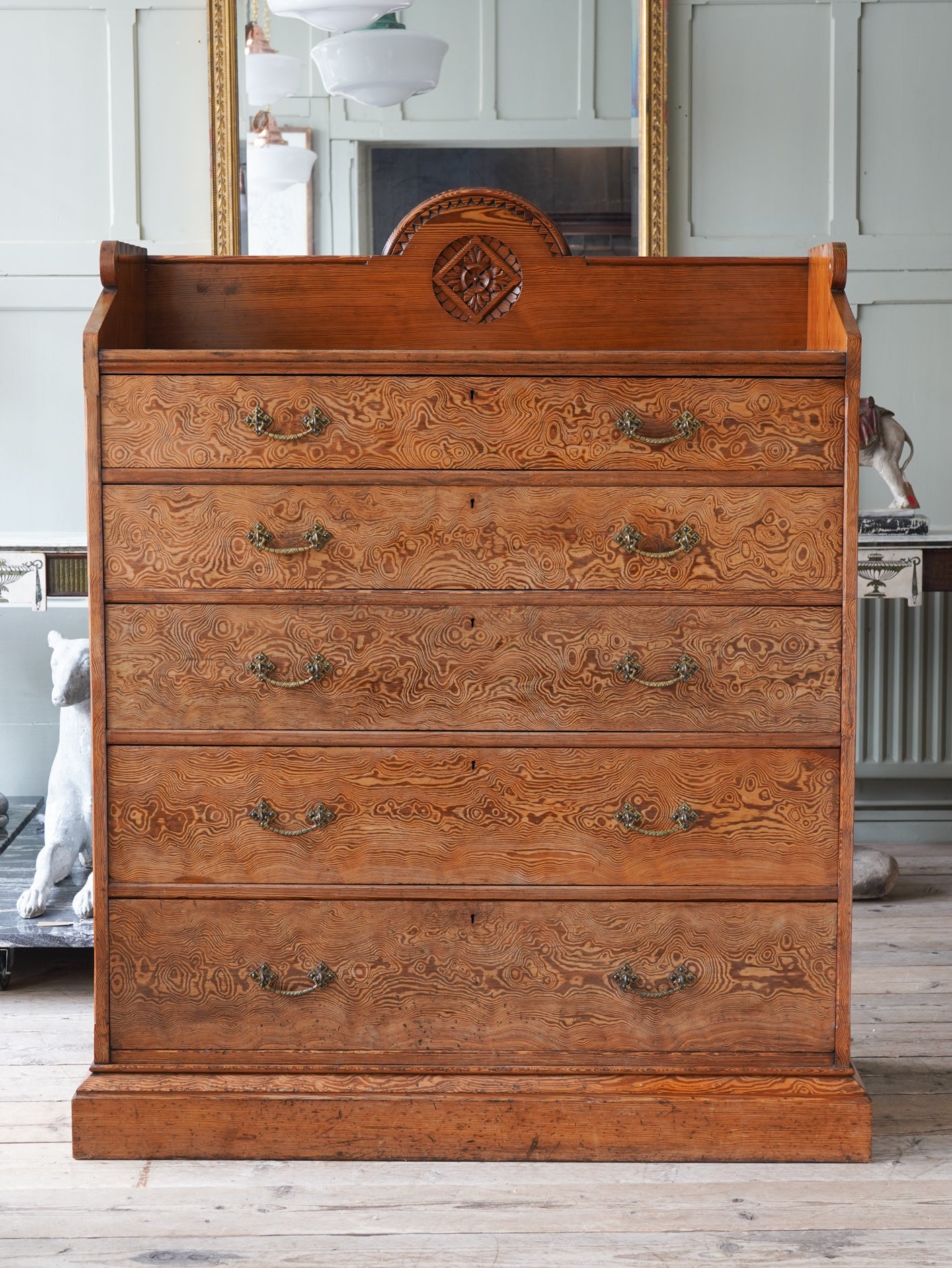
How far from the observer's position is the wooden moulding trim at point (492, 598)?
1.88 meters

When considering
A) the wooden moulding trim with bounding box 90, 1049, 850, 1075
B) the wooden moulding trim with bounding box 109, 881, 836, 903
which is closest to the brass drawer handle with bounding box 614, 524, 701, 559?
the wooden moulding trim with bounding box 109, 881, 836, 903

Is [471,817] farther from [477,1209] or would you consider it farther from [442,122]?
[442,122]

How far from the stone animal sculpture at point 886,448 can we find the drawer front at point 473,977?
157cm

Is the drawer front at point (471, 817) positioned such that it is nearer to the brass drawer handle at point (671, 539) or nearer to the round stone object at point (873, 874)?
the brass drawer handle at point (671, 539)

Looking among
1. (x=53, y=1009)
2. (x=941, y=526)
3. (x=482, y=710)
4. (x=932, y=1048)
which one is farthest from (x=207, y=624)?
(x=941, y=526)

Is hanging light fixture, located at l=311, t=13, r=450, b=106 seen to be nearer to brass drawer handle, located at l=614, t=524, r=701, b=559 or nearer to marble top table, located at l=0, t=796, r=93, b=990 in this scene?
brass drawer handle, located at l=614, t=524, r=701, b=559

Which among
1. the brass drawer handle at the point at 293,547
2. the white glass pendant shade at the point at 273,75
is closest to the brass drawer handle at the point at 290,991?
the brass drawer handle at the point at 293,547

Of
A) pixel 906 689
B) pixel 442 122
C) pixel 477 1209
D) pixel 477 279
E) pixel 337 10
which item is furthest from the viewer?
pixel 906 689

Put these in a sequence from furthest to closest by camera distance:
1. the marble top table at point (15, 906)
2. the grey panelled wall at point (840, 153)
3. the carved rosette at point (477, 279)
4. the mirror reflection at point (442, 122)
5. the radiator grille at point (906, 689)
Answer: the radiator grille at point (906, 689), the grey panelled wall at point (840, 153), the mirror reflection at point (442, 122), the marble top table at point (15, 906), the carved rosette at point (477, 279)

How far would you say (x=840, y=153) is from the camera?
3.37 metres

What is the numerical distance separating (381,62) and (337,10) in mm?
241

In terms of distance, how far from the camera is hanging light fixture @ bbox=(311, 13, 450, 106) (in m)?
3.09

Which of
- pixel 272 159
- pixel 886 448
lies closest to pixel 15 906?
pixel 272 159

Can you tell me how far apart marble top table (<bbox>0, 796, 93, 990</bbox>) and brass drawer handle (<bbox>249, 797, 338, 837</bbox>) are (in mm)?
812
